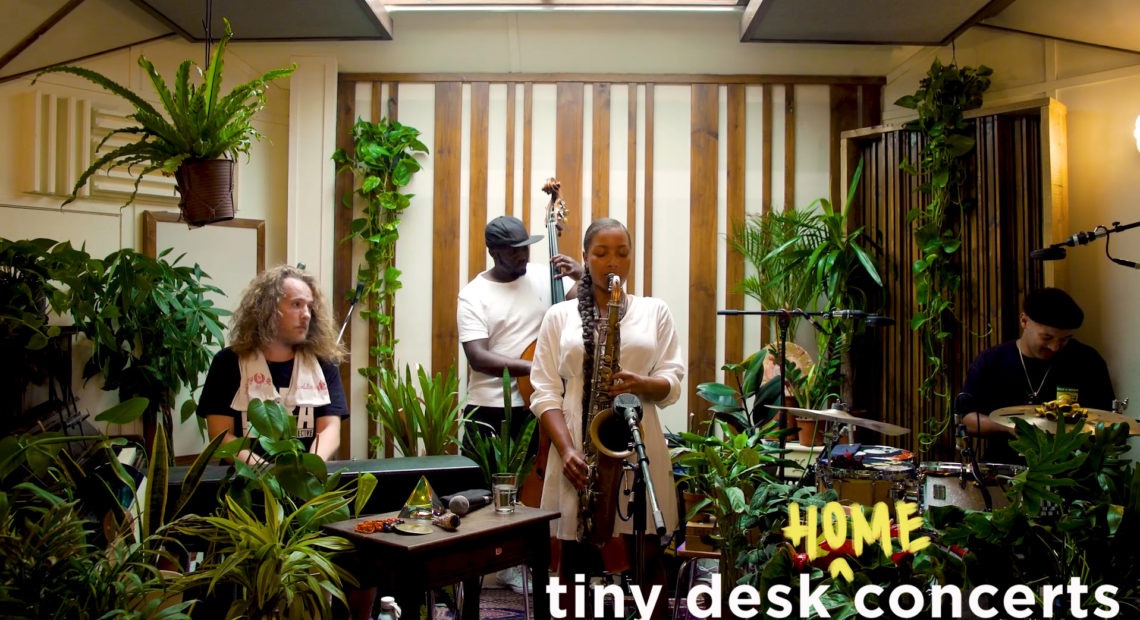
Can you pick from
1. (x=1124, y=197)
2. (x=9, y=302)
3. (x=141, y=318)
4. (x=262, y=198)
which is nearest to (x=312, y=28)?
(x=262, y=198)

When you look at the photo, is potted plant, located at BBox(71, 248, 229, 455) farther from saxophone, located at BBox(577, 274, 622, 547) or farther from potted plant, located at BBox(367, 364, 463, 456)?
saxophone, located at BBox(577, 274, 622, 547)

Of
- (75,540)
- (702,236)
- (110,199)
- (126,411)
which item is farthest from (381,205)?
(75,540)

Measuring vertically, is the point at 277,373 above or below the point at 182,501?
above

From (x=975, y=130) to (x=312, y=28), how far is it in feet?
11.9

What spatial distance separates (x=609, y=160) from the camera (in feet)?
20.0

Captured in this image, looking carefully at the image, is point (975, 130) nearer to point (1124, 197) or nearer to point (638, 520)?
point (1124, 197)

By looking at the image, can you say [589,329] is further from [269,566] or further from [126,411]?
[126,411]

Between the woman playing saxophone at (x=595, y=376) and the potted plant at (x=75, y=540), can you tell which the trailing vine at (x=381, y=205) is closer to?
the woman playing saxophone at (x=595, y=376)

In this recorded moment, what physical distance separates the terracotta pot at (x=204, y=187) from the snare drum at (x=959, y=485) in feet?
9.35

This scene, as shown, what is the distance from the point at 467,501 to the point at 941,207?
3.43 meters

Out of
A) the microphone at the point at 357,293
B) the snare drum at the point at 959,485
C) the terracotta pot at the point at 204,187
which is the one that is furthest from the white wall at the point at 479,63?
the snare drum at the point at 959,485

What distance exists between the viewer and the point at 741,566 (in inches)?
95.6

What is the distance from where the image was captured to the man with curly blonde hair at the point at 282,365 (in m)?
3.77

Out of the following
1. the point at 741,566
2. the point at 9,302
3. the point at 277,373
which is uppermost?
the point at 9,302
